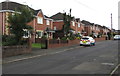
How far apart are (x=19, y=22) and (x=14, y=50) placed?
2895 mm

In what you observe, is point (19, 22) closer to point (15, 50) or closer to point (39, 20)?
point (15, 50)

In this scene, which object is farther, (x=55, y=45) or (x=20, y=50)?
(x=55, y=45)

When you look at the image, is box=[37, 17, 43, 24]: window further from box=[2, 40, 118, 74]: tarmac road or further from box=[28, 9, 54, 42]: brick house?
box=[2, 40, 118, 74]: tarmac road

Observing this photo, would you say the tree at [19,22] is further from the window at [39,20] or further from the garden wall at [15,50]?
the window at [39,20]

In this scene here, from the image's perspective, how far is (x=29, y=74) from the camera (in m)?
7.95

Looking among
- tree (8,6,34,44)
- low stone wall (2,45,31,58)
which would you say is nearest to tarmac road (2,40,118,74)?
low stone wall (2,45,31,58)

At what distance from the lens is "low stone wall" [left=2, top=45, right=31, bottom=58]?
1414 centimetres

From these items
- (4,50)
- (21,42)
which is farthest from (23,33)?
(4,50)

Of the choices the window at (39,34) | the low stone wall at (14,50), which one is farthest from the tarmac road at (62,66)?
the window at (39,34)

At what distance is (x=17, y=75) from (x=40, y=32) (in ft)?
94.3

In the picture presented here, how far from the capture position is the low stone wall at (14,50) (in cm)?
1414

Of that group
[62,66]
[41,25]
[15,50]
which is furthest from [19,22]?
[41,25]

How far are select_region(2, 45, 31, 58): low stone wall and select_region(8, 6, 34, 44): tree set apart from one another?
1035 mm

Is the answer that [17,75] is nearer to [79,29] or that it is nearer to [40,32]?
[40,32]
